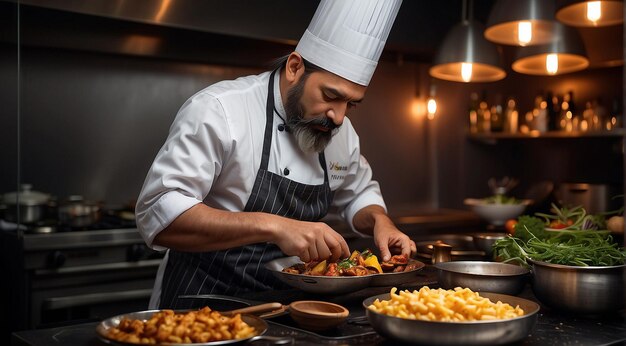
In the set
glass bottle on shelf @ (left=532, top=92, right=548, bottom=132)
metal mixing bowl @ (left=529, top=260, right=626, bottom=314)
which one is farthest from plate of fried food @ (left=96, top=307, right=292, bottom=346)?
glass bottle on shelf @ (left=532, top=92, right=548, bottom=132)

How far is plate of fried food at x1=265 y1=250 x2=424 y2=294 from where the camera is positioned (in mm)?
1706

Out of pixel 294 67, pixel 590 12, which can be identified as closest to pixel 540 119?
pixel 590 12

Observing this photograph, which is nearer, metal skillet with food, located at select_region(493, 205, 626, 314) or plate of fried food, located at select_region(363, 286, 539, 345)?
plate of fried food, located at select_region(363, 286, 539, 345)

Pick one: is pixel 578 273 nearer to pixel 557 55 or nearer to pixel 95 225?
pixel 557 55

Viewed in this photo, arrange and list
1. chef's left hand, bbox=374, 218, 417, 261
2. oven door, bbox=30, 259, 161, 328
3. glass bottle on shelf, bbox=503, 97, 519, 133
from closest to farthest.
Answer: chef's left hand, bbox=374, 218, 417, 261
oven door, bbox=30, 259, 161, 328
glass bottle on shelf, bbox=503, 97, 519, 133

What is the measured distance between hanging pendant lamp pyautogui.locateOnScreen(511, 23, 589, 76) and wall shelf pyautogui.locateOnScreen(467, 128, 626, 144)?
1207 millimetres

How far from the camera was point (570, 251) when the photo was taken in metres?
1.73

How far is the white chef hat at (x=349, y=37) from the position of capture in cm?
213

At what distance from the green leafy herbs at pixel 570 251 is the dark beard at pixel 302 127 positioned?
2.06 feet

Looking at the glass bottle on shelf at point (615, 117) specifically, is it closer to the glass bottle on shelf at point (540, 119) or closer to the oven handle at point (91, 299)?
the glass bottle on shelf at point (540, 119)

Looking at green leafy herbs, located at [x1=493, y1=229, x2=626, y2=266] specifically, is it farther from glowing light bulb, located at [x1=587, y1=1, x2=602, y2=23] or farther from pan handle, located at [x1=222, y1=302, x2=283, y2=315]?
glowing light bulb, located at [x1=587, y1=1, x2=602, y2=23]

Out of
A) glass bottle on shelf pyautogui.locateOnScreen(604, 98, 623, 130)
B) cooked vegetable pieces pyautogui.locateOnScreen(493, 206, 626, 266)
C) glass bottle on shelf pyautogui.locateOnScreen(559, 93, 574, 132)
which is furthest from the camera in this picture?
glass bottle on shelf pyautogui.locateOnScreen(559, 93, 574, 132)

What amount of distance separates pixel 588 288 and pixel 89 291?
7.46 ft

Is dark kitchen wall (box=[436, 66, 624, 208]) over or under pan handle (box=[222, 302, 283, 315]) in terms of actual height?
over
